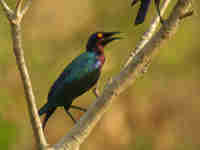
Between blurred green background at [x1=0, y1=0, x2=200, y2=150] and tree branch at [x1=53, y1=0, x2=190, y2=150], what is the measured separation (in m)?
3.85

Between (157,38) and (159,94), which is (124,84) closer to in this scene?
(157,38)

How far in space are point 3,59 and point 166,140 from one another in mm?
2613

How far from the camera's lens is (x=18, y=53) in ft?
11.0

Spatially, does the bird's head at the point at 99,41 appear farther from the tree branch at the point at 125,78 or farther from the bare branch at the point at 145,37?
the tree branch at the point at 125,78

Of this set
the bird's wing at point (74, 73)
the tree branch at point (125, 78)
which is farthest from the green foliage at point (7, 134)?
the tree branch at point (125, 78)

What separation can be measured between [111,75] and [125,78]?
3.91 metres

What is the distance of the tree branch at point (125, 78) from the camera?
3547 mm

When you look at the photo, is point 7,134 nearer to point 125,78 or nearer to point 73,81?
point 73,81

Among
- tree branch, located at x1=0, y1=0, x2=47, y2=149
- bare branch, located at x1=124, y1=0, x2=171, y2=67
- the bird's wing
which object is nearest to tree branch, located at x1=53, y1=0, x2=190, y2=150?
tree branch, located at x1=0, y1=0, x2=47, y2=149

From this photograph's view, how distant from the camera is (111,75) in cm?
755

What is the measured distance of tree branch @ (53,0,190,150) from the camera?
3547 millimetres

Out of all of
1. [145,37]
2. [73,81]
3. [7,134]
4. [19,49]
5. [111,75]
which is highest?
[19,49]

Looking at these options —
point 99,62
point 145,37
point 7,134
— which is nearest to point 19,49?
point 145,37

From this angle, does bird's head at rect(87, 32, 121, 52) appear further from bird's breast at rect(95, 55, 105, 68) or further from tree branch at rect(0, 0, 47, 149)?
tree branch at rect(0, 0, 47, 149)
